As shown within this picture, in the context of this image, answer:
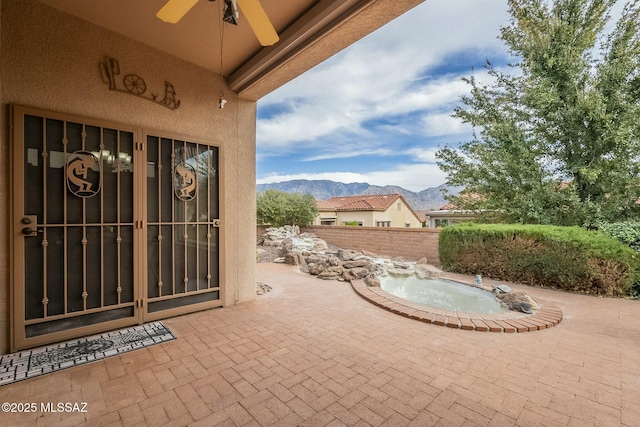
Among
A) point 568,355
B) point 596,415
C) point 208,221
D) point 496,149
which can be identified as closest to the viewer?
point 596,415

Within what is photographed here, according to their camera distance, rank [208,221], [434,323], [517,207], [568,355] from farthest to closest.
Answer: [517,207] < [208,221] < [434,323] < [568,355]

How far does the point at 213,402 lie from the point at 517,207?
8.28 m

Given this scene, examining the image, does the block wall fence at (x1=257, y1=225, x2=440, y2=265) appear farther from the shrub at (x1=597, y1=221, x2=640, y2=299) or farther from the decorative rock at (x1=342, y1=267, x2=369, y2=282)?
the shrub at (x1=597, y1=221, x2=640, y2=299)

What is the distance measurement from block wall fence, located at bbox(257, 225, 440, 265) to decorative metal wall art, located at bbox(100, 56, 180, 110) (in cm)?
712

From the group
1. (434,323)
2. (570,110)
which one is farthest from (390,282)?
(570,110)

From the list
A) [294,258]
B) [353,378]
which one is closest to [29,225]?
[353,378]

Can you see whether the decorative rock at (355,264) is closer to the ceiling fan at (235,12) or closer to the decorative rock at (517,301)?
the decorative rock at (517,301)

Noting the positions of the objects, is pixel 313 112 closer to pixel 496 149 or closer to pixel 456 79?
pixel 456 79

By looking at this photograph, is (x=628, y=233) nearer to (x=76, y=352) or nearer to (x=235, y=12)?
(x=235, y=12)

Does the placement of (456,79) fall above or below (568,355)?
above

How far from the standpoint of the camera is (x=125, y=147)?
3.23 meters

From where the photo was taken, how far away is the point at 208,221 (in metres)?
3.89

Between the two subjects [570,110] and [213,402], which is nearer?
[213,402]

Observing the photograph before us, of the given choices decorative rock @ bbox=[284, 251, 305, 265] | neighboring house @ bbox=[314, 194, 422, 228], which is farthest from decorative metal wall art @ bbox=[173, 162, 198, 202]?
neighboring house @ bbox=[314, 194, 422, 228]
